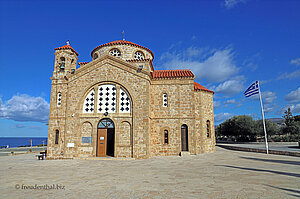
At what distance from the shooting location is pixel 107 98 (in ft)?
62.7

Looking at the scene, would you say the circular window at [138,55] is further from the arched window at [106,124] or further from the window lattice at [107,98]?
the arched window at [106,124]

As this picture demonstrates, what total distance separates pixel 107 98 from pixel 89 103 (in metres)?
1.93

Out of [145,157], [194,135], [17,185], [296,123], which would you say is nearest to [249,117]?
[296,123]

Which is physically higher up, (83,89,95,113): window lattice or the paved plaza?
(83,89,95,113): window lattice

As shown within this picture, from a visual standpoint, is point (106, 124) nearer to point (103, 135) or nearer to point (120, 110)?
point (103, 135)

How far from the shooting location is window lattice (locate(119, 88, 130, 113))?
61.4 feet

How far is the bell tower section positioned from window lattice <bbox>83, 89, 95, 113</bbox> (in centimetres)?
218

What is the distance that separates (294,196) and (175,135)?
13.3 meters

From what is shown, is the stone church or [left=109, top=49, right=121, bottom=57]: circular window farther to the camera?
[left=109, top=49, right=121, bottom=57]: circular window

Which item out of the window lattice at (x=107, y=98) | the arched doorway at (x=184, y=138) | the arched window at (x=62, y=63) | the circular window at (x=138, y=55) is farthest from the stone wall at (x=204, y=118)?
the arched window at (x=62, y=63)

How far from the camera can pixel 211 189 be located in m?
7.92

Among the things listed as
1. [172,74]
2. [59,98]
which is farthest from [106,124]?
[172,74]

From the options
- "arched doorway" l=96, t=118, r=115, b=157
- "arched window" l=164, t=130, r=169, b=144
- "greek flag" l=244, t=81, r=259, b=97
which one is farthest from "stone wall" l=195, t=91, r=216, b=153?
"arched doorway" l=96, t=118, r=115, b=157

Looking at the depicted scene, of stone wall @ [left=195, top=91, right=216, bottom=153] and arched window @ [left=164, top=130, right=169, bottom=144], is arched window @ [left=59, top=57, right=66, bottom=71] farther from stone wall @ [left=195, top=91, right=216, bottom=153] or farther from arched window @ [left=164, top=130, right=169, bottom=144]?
stone wall @ [left=195, top=91, right=216, bottom=153]
